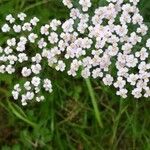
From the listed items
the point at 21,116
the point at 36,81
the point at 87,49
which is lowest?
the point at 21,116

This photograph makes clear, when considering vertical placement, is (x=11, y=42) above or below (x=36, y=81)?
above

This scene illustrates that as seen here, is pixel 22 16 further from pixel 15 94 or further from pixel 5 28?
pixel 15 94

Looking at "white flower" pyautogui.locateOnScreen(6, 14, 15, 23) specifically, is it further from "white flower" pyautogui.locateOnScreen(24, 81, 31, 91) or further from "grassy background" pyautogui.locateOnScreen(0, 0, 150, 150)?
"white flower" pyautogui.locateOnScreen(24, 81, 31, 91)

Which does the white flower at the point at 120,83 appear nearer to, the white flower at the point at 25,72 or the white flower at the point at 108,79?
the white flower at the point at 108,79

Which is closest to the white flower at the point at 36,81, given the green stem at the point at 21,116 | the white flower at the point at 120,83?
the green stem at the point at 21,116

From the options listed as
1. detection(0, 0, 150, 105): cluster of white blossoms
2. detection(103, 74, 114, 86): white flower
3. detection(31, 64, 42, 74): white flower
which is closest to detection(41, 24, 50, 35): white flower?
detection(0, 0, 150, 105): cluster of white blossoms

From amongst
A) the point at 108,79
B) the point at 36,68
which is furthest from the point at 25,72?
the point at 108,79

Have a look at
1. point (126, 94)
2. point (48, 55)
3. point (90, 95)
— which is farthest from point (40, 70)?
point (126, 94)

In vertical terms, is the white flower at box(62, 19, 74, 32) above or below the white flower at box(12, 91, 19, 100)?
above
